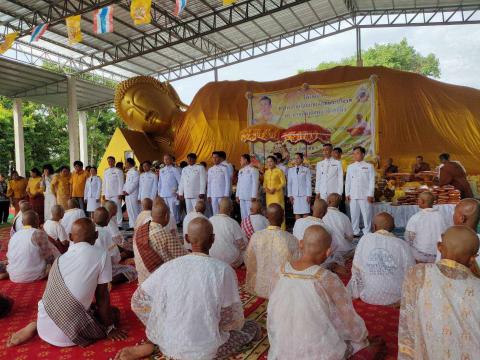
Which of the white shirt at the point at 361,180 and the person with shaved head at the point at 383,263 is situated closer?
the person with shaved head at the point at 383,263

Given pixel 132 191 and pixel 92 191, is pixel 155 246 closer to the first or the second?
pixel 132 191

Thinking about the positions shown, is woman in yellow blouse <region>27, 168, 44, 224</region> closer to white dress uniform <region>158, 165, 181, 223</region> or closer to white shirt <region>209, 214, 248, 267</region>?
white dress uniform <region>158, 165, 181, 223</region>

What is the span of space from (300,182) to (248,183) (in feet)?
2.65

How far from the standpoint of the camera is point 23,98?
14.7 metres

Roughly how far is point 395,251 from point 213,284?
1.49m

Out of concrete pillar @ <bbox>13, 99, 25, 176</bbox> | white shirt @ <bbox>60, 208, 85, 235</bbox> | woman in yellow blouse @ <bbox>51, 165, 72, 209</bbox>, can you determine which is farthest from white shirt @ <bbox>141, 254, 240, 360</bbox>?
concrete pillar @ <bbox>13, 99, 25, 176</bbox>

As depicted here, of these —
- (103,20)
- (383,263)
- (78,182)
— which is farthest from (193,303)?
(103,20)

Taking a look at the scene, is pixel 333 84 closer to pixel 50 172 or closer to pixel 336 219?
pixel 336 219

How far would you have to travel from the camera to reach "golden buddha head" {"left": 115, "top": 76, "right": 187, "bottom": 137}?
10.2 m

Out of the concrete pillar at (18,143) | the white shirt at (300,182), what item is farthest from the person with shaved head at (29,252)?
the concrete pillar at (18,143)

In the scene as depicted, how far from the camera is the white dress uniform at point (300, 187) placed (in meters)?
6.34

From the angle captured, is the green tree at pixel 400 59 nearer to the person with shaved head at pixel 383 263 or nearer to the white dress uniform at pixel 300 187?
the white dress uniform at pixel 300 187

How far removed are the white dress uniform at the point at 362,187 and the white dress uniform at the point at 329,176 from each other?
0.25 metres

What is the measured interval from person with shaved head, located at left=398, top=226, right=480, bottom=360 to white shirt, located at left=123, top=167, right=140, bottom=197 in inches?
238
